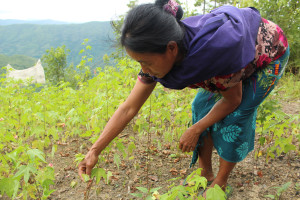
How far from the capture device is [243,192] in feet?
6.24

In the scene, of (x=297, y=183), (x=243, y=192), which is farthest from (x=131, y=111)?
(x=297, y=183)

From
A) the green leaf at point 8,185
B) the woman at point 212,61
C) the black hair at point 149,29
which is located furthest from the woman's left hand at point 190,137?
the green leaf at point 8,185

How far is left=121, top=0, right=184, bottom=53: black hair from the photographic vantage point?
100cm

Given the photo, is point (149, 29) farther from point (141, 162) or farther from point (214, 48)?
point (141, 162)

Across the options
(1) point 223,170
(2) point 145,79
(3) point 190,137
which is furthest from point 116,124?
(1) point 223,170

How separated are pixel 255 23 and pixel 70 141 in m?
2.33

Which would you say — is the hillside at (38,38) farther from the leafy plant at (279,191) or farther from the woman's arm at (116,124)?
the leafy plant at (279,191)

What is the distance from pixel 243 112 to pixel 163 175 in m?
1.01

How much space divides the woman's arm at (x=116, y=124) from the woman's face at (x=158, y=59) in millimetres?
314

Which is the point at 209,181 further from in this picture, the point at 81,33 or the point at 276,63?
the point at 81,33

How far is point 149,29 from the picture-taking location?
3.29ft

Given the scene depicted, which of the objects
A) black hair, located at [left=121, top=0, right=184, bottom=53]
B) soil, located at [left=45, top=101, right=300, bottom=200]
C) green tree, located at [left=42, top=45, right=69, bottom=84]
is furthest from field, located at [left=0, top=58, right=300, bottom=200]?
green tree, located at [left=42, top=45, right=69, bottom=84]

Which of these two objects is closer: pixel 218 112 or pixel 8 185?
pixel 8 185

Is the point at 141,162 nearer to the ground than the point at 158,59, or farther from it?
nearer to the ground
